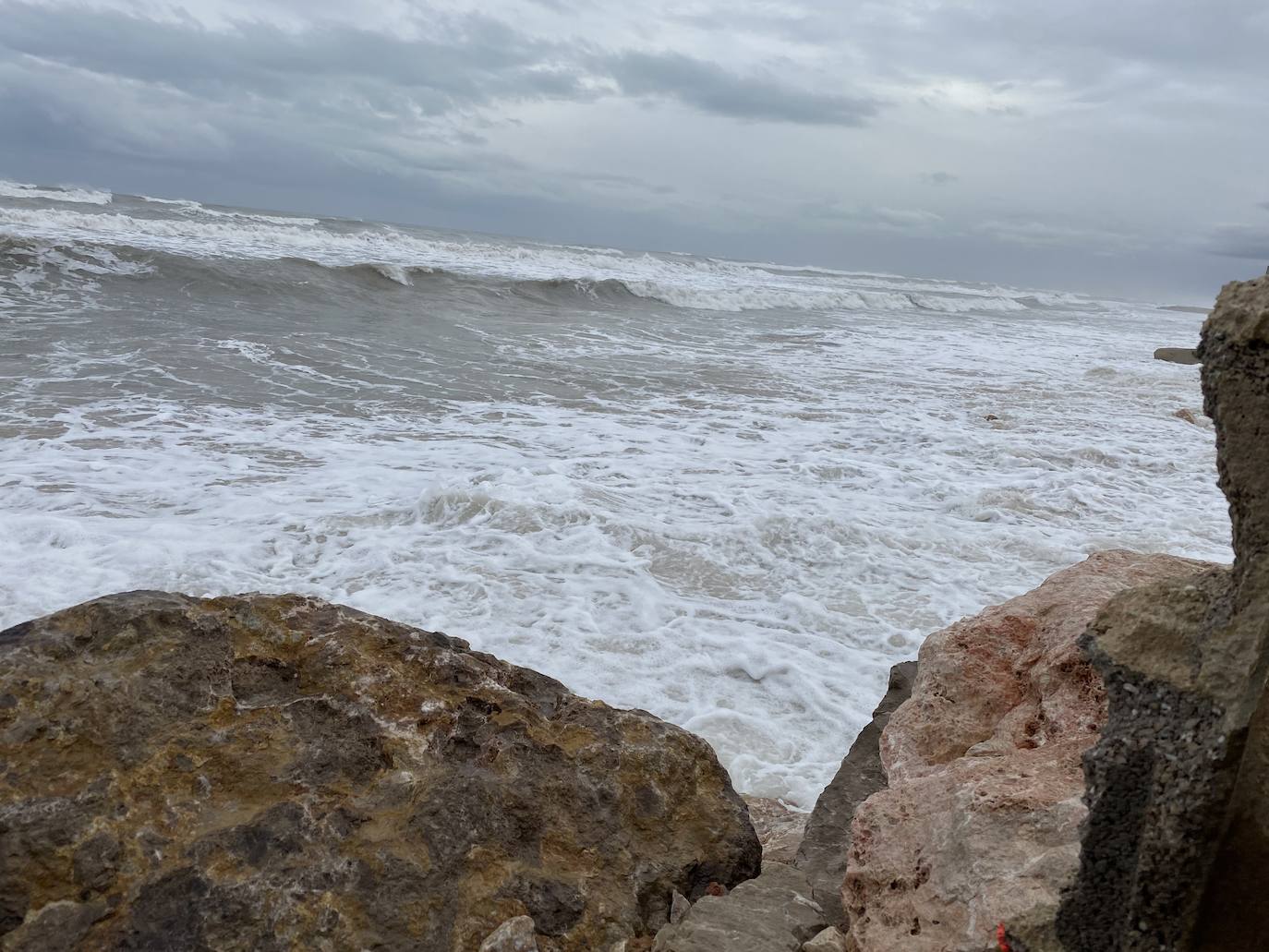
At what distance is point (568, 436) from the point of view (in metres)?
8.48

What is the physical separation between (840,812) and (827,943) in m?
0.75

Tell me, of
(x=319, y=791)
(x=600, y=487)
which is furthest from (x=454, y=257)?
(x=319, y=791)

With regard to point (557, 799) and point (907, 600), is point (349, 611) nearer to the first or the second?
point (557, 799)

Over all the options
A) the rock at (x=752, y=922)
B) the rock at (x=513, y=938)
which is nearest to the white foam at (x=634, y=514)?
the rock at (x=752, y=922)

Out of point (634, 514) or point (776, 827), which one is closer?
point (776, 827)

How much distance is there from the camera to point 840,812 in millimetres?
2797

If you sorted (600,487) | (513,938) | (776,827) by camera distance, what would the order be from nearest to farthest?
1. (513,938)
2. (776,827)
3. (600,487)

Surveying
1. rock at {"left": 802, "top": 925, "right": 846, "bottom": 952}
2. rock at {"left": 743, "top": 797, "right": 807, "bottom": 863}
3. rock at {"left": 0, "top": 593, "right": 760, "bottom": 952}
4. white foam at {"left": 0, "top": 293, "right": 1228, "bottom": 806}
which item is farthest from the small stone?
white foam at {"left": 0, "top": 293, "right": 1228, "bottom": 806}

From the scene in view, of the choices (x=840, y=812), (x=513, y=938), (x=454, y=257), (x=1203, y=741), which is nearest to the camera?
(x=1203, y=741)

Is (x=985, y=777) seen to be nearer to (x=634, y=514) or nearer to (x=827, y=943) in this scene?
(x=827, y=943)

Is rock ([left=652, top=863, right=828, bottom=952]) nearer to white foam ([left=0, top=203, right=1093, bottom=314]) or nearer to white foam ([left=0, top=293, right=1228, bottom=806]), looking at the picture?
white foam ([left=0, top=293, right=1228, bottom=806])

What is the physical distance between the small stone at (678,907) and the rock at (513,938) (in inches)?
14.1

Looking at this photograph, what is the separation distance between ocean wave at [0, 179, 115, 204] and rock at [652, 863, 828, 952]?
34564mm

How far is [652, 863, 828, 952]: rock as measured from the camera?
6.70 ft
